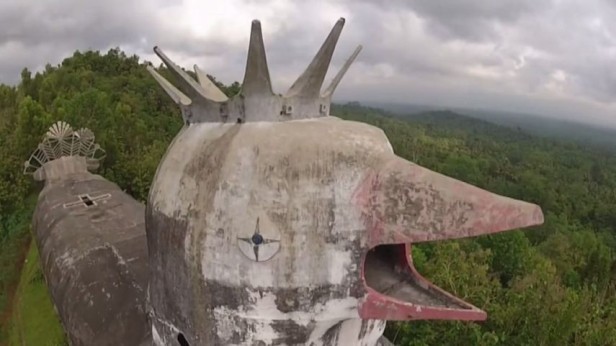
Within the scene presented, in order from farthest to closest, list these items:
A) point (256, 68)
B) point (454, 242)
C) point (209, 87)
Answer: point (454, 242)
point (209, 87)
point (256, 68)

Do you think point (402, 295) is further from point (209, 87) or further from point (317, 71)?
point (209, 87)

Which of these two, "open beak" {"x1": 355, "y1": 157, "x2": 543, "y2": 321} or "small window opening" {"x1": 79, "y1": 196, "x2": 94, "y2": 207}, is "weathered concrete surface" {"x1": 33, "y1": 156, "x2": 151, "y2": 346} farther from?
"open beak" {"x1": 355, "y1": 157, "x2": 543, "y2": 321}

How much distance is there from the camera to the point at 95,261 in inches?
388

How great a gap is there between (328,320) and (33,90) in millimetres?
43755

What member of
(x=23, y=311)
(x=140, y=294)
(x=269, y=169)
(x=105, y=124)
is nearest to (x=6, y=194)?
(x=105, y=124)

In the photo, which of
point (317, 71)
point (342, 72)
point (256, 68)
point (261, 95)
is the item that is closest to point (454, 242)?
point (342, 72)

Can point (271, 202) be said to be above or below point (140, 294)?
above

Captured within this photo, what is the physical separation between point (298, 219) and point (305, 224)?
3.2 inches

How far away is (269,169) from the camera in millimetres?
5352

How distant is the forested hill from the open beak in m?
8.87

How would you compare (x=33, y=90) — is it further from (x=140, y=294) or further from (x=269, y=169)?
(x=269, y=169)

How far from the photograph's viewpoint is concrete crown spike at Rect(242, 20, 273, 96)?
523cm

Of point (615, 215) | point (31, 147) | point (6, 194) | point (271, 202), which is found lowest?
point (615, 215)

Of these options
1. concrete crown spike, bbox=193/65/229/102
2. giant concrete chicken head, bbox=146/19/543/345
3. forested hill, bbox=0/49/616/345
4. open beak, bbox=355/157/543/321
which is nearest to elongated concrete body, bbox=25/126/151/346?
giant concrete chicken head, bbox=146/19/543/345
